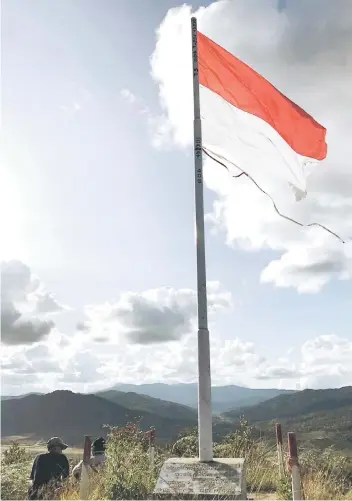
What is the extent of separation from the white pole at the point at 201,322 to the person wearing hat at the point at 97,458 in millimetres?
3744

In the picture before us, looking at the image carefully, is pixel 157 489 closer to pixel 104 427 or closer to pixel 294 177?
pixel 104 427

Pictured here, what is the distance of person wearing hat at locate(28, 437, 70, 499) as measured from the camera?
9.48m

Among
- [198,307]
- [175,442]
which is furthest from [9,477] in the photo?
[198,307]

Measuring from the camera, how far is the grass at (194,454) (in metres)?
8.66

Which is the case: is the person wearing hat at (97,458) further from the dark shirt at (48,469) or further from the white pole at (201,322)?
the white pole at (201,322)

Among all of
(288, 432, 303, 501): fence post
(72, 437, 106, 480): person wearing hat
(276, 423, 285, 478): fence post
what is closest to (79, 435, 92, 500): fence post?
(72, 437, 106, 480): person wearing hat

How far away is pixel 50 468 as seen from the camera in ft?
32.1

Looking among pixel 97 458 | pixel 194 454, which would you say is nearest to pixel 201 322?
pixel 97 458

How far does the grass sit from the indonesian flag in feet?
18.4

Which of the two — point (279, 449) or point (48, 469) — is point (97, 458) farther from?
point (279, 449)

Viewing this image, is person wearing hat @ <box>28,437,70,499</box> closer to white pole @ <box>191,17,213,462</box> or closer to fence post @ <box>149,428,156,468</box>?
fence post @ <box>149,428,156,468</box>

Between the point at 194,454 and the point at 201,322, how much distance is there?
7311mm

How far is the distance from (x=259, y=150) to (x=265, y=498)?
6517 mm

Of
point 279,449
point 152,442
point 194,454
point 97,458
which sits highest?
point 152,442
